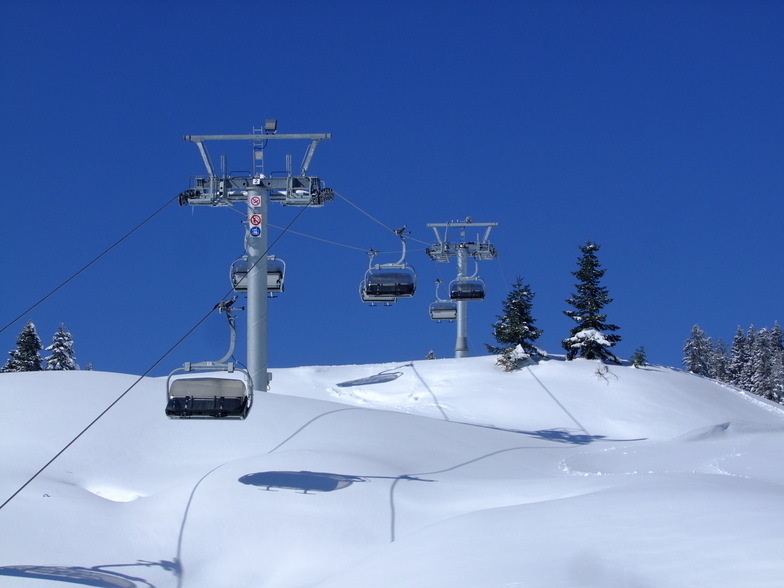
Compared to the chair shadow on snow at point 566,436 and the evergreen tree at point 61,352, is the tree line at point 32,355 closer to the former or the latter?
the evergreen tree at point 61,352

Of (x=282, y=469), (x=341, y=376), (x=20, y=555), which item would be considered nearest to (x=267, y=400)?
(x=282, y=469)

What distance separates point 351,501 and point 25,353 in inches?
1783

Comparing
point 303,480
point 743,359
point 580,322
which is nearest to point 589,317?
point 580,322

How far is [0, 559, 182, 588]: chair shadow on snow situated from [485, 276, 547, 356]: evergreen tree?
27.4 m

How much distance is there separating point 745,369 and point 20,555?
69.2 m

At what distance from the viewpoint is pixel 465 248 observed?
139ft

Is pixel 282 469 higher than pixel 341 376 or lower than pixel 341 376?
lower

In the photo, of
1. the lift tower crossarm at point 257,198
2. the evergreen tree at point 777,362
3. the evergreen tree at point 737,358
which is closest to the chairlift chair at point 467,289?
the lift tower crossarm at point 257,198

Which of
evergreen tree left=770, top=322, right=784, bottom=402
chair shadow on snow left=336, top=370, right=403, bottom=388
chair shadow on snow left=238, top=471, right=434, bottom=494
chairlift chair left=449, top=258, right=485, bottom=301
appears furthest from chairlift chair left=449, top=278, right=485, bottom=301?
evergreen tree left=770, top=322, right=784, bottom=402

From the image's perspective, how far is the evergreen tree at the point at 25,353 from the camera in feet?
166

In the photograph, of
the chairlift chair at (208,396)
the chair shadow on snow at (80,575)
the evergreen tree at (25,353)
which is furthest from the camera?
the evergreen tree at (25,353)

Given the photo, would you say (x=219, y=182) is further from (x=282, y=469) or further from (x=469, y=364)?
(x=469, y=364)

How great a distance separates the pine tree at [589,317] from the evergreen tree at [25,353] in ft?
111

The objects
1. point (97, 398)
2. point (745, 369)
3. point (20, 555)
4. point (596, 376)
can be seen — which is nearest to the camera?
point (20, 555)
